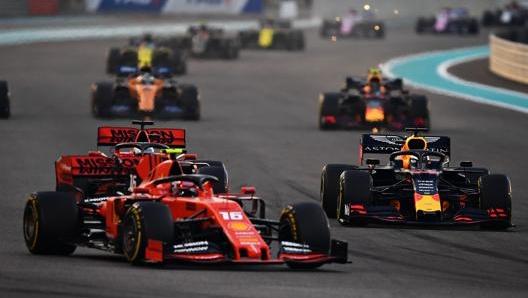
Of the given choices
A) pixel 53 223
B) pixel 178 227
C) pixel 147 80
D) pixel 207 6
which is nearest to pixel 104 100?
pixel 147 80

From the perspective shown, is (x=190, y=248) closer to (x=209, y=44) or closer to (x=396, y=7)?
(x=209, y=44)

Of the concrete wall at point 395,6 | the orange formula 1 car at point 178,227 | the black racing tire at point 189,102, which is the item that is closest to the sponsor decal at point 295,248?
the orange formula 1 car at point 178,227

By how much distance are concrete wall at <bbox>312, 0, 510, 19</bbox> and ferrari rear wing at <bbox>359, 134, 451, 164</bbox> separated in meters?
73.5

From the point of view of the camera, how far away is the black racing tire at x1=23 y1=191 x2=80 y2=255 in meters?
15.9

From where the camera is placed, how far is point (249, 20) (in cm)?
9562

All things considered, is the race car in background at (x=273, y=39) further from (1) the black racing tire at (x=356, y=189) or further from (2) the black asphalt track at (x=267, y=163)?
(1) the black racing tire at (x=356, y=189)

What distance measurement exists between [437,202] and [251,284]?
5.76 metres

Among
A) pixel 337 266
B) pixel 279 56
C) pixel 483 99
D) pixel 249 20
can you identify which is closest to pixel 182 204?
pixel 337 266

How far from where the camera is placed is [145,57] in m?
49.5

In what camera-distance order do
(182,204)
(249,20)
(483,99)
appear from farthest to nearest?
(249,20), (483,99), (182,204)

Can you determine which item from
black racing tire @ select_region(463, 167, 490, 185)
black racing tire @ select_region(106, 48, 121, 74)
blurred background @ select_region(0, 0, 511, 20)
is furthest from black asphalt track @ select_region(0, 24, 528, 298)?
blurred background @ select_region(0, 0, 511, 20)

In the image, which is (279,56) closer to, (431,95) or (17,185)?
(431,95)

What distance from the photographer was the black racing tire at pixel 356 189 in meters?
19.4

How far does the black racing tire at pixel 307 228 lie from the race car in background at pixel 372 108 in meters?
18.4
